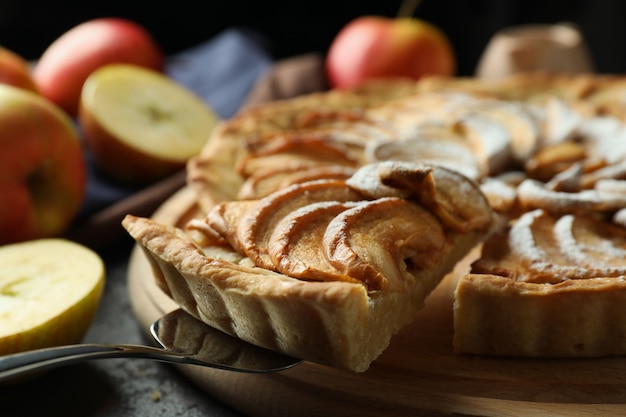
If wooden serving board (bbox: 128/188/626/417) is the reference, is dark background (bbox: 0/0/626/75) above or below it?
below

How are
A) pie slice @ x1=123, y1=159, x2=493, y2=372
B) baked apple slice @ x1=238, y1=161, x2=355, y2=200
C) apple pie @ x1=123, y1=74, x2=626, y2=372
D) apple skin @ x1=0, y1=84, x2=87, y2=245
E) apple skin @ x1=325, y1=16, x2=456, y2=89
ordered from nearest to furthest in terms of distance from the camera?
pie slice @ x1=123, y1=159, x2=493, y2=372
apple pie @ x1=123, y1=74, x2=626, y2=372
baked apple slice @ x1=238, y1=161, x2=355, y2=200
apple skin @ x1=0, y1=84, x2=87, y2=245
apple skin @ x1=325, y1=16, x2=456, y2=89

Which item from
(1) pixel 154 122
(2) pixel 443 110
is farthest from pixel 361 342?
(1) pixel 154 122

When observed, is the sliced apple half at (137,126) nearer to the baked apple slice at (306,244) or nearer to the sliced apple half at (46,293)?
the sliced apple half at (46,293)

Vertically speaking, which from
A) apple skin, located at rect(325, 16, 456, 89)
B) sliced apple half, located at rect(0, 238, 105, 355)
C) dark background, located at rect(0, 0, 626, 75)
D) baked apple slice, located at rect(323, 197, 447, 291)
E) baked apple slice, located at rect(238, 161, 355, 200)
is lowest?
dark background, located at rect(0, 0, 626, 75)

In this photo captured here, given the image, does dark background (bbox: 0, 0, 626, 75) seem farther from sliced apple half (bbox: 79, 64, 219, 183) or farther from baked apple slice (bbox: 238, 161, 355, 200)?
baked apple slice (bbox: 238, 161, 355, 200)

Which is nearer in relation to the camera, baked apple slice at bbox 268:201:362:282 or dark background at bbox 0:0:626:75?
baked apple slice at bbox 268:201:362:282

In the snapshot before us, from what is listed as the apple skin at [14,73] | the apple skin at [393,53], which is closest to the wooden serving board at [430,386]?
the apple skin at [14,73]

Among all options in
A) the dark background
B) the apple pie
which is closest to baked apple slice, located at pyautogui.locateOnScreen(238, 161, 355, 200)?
the apple pie

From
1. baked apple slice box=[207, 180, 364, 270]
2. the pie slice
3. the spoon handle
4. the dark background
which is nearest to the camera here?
the spoon handle
